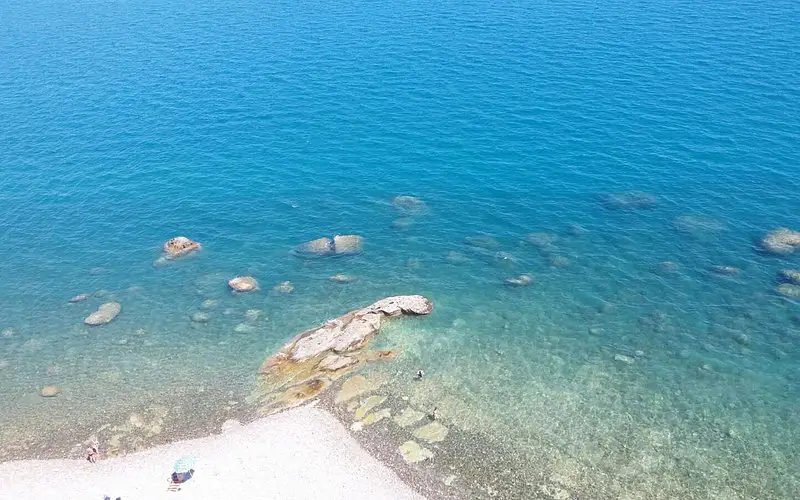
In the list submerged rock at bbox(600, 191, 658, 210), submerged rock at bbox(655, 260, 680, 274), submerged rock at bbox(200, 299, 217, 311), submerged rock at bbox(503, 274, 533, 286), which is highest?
submerged rock at bbox(600, 191, 658, 210)

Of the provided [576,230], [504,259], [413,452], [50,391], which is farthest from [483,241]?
[50,391]

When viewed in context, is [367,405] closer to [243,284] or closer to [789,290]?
[243,284]

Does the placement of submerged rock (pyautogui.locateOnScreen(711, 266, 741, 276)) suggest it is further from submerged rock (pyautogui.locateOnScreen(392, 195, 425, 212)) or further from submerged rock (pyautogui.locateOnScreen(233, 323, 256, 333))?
submerged rock (pyautogui.locateOnScreen(233, 323, 256, 333))

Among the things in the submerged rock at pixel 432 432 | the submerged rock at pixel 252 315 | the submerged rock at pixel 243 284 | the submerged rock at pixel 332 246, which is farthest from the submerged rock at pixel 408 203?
the submerged rock at pixel 432 432

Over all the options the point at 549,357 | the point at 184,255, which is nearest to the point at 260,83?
the point at 184,255

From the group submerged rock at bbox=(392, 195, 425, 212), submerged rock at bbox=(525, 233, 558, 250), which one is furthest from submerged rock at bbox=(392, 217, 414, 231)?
submerged rock at bbox=(525, 233, 558, 250)

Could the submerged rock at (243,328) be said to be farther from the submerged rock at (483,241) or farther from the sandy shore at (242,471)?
the submerged rock at (483,241)

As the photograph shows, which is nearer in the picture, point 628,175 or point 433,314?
point 433,314

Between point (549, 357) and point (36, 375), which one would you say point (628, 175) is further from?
point (36, 375)
